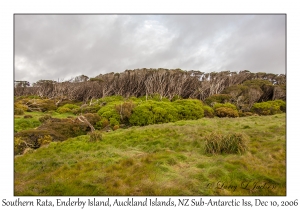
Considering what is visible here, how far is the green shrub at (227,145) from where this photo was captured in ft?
30.5

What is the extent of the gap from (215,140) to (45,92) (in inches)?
2609

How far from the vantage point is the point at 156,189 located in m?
6.31

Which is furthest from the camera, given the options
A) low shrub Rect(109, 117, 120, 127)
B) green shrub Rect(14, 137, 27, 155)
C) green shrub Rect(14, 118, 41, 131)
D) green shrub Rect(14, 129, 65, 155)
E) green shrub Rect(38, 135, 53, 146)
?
low shrub Rect(109, 117, 120, 127)

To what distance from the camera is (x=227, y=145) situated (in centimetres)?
952

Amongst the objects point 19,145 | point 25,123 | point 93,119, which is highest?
point 93,119

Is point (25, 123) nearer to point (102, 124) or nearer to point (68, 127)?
point (68, 127)

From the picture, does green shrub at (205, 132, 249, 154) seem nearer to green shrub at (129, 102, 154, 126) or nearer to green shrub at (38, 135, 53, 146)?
green shrub at (38, 135, 53, 146)

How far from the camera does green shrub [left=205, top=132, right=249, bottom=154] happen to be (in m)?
9.31

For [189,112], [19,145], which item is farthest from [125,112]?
[19,145]

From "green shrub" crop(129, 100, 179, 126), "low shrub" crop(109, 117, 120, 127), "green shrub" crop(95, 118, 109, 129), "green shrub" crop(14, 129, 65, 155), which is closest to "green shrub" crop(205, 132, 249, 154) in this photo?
"green shrub" crop(14, 129, 65, 155)

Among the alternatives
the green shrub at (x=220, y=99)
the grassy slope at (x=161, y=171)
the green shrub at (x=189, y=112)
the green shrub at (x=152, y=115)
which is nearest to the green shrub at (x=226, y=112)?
the green shrub at (x=189, y=112)

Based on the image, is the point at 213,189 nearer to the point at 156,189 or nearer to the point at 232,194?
the point at 232,194

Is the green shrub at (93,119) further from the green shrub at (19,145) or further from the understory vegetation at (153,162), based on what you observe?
the green shrub at (19,145)

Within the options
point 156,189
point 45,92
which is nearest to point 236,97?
point 156,189
